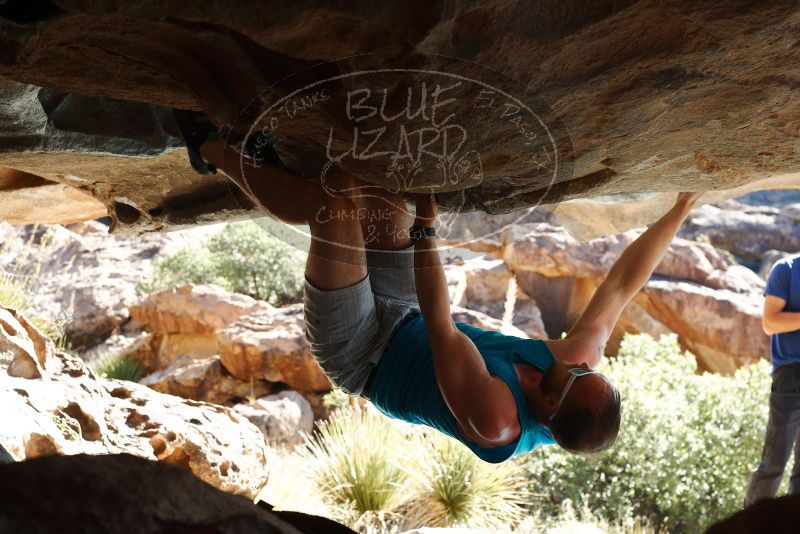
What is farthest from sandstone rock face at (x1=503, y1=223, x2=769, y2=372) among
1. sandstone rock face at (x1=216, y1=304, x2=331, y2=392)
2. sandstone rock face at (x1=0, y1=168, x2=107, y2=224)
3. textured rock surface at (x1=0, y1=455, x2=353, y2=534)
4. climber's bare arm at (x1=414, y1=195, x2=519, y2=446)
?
textured rock surface at (x1=0, y1=455, x2=353, y2=534)

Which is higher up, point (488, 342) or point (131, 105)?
point (131, 105)

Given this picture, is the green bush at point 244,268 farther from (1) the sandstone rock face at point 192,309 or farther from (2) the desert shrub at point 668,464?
(2) the desert shrub at point 668,464

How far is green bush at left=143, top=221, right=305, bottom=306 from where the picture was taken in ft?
35.7

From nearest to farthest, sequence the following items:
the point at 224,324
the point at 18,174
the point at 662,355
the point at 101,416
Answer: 1. the point at 101,416
2. the point at 18,174
3. the point at 662,355
4. the point at 224,324

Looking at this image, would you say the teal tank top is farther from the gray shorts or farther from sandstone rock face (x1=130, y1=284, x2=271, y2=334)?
sandstone rock face (x1=130, y1=284, x2=271, y2=334)

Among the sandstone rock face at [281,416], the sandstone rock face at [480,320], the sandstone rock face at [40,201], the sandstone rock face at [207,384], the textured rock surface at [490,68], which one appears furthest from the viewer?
the sandstone rock face at [207,384]

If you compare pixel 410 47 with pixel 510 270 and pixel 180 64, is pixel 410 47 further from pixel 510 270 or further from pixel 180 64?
pixel 510 270

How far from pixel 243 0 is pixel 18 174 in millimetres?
2706

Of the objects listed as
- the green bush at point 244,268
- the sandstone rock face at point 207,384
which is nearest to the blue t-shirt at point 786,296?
the sandstone rock face at point 207,384

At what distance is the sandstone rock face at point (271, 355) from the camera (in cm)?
770

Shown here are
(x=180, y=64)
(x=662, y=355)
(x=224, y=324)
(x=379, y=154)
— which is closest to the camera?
(x=180, y=64)

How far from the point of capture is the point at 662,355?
755cm

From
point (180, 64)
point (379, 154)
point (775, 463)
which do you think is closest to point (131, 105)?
point (180, 64)

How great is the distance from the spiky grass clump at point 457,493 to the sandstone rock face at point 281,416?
174 cm
